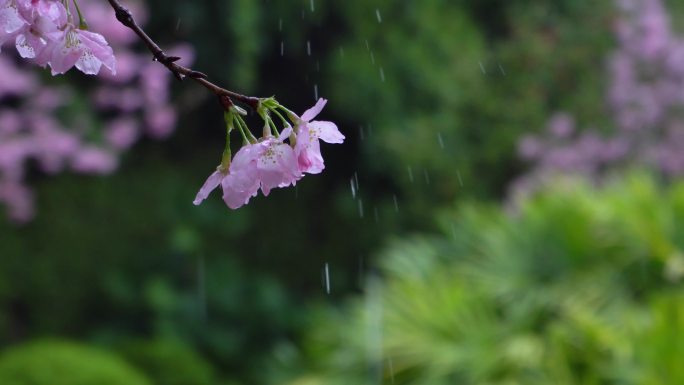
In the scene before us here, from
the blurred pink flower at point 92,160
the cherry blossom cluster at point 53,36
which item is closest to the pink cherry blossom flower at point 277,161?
the cherry blossom cluster at point 53,36

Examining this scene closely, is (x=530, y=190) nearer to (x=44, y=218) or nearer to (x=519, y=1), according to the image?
(x=519, y=1)

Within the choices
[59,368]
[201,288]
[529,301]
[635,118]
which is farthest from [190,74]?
[635,118]

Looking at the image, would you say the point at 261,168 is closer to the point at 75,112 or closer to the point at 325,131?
the point at 325,131

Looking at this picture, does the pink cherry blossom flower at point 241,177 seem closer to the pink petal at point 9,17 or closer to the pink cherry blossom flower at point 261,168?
the pink cherry blossom flower at point 261,168

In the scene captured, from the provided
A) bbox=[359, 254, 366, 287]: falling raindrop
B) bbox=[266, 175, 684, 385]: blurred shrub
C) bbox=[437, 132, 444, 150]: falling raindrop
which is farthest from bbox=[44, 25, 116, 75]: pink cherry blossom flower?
bbox=[359, 254, 366, 287]: falling raindrop

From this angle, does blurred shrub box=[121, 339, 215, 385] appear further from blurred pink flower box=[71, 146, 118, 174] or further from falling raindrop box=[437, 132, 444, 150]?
falling raindrop box=[437, 132, 444, 150]

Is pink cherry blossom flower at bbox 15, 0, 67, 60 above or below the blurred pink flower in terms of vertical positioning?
below
